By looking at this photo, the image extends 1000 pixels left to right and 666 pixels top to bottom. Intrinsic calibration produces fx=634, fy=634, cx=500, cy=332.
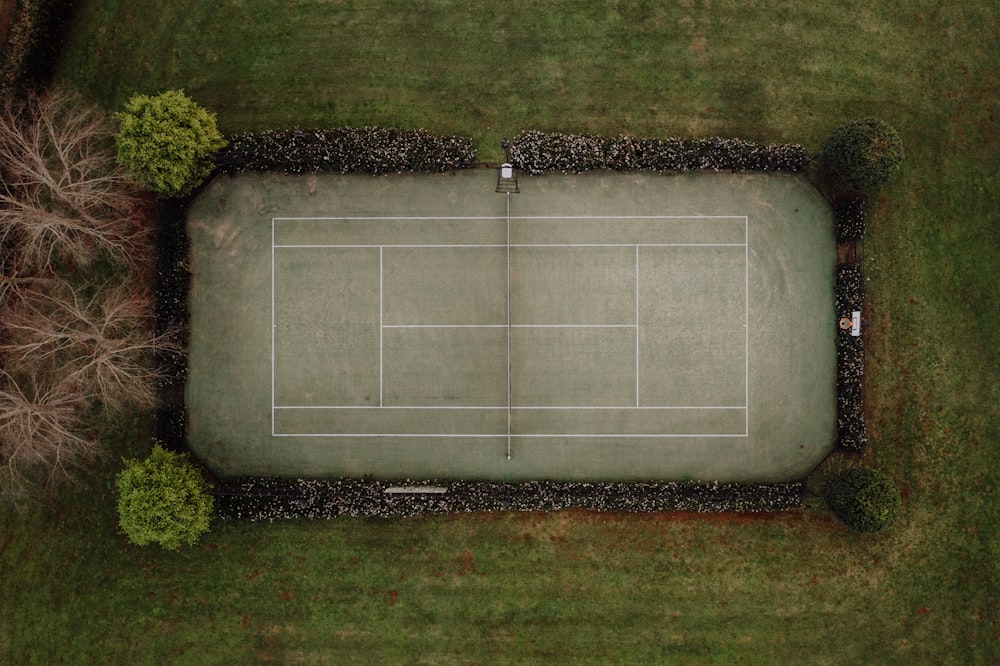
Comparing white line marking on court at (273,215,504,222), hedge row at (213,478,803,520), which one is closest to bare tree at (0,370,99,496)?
hedge row at (213,478,803,520)

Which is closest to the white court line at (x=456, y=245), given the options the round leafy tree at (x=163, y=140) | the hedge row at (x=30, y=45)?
the round leafy tree at (x=163, y=140)

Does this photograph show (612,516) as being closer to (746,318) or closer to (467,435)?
(467,435)

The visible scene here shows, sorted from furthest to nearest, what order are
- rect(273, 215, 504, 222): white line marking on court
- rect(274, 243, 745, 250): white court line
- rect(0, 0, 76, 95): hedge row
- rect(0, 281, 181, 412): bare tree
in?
1. rect(273, 215, 504, 222): white line marking on court
2. rect(274, 243, 745, 250): white court line
3. rect(0, 0, 76, 95): hedge row
4. rect(0, 281, 181, 412): bare tree

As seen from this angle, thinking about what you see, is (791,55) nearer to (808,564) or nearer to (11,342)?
(808,564)

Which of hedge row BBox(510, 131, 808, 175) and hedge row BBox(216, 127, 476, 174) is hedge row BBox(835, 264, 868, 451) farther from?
hedge row BBox(216, 127, 476, 174)

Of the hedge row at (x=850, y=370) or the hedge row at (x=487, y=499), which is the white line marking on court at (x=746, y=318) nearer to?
the hedge row at (x=487, y=499)
